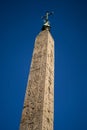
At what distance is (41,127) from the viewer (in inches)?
170

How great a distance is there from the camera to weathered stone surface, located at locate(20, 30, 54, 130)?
4523 millimetres

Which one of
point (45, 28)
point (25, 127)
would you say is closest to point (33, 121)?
point (25, 127)

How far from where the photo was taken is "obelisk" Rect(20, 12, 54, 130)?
4.53 meters

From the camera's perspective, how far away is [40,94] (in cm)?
489

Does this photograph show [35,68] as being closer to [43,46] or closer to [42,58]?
[42,58]

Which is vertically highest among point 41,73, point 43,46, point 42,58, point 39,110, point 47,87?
point 43,46

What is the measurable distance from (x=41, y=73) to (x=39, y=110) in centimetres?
108

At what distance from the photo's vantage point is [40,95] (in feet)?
16.0

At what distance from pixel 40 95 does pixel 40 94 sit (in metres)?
0.03

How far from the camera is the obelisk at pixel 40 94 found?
4.53 metres

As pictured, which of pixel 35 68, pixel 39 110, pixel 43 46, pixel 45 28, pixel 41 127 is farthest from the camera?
pixel 45 28

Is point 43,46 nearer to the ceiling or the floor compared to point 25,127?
nearer to the ceiling

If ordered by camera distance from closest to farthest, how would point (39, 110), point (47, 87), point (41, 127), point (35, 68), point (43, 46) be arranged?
1. point (41, 127)
2. point (39, 110)
3. point (47, 87)
4. point (35, 68)
5. point (43, 46)

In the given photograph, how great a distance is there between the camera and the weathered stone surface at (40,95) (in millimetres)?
4523
